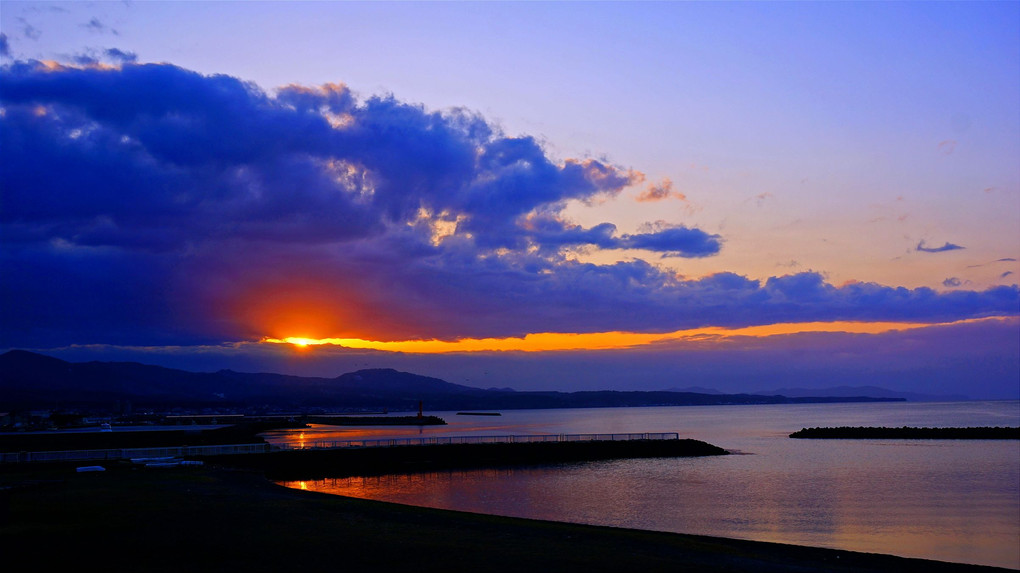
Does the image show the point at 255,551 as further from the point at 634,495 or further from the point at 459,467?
the point at 459,467

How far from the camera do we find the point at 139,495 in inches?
1276

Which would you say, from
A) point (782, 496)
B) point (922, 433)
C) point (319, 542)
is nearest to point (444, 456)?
point (782, 496)

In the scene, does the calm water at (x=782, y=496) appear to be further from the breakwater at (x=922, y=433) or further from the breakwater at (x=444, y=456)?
the breakwater at (x=922, y=433)

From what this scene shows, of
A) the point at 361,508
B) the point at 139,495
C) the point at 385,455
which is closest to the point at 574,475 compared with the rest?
the point at 385,455

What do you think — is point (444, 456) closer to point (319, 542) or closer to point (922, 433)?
point (319, 542)

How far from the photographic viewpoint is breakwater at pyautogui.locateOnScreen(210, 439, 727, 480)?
195 ft

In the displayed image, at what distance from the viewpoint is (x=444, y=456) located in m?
72.2

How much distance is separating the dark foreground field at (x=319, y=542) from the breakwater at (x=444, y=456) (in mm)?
26214

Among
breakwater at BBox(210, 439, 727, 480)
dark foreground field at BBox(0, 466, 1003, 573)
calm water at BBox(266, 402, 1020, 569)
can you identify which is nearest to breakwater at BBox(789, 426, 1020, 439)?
calm water at BBox(266, 402, 1020, 569)

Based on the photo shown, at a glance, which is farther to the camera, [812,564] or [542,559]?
[812,564]

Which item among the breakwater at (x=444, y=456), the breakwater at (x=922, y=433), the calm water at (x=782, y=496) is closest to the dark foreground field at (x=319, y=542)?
the calm water at (x=782, y=496)

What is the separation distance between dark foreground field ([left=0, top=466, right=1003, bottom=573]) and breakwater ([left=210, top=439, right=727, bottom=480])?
2621 cm

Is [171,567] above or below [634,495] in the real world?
above

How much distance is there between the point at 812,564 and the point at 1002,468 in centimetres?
5325
